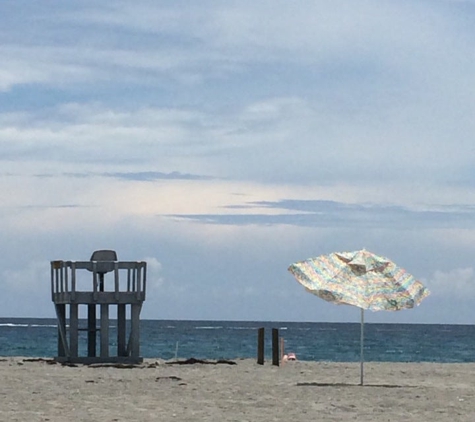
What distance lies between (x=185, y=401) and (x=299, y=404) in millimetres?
1799

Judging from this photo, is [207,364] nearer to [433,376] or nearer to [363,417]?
[433,376]

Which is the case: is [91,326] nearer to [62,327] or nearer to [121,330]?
[121,330]

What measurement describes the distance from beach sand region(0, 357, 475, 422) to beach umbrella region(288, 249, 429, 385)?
5.41ft

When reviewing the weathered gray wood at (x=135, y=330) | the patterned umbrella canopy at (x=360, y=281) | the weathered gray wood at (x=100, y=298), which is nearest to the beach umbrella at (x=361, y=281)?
the patterned umbrella canopy at (x=360, y=281)

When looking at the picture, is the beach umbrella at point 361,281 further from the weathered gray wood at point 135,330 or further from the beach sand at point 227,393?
the weathered gray wood at point 135,330

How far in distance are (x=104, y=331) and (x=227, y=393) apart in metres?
9.54

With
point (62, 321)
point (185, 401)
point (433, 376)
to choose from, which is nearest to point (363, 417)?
point (185, 401)

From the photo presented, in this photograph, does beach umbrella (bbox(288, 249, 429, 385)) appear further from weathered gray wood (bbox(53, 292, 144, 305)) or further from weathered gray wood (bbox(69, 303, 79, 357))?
weathered gray wood (bbox(69, 303, 79, 357))

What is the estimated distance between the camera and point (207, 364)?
27281 millimetres

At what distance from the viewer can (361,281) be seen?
66.2 ft

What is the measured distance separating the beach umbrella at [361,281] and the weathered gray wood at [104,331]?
8222mm

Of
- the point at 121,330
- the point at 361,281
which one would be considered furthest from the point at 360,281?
the point at 121,330

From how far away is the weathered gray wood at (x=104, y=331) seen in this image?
27031 millimetres

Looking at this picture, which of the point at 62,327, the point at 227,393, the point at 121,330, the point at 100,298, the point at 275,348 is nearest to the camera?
the point at 227,393
